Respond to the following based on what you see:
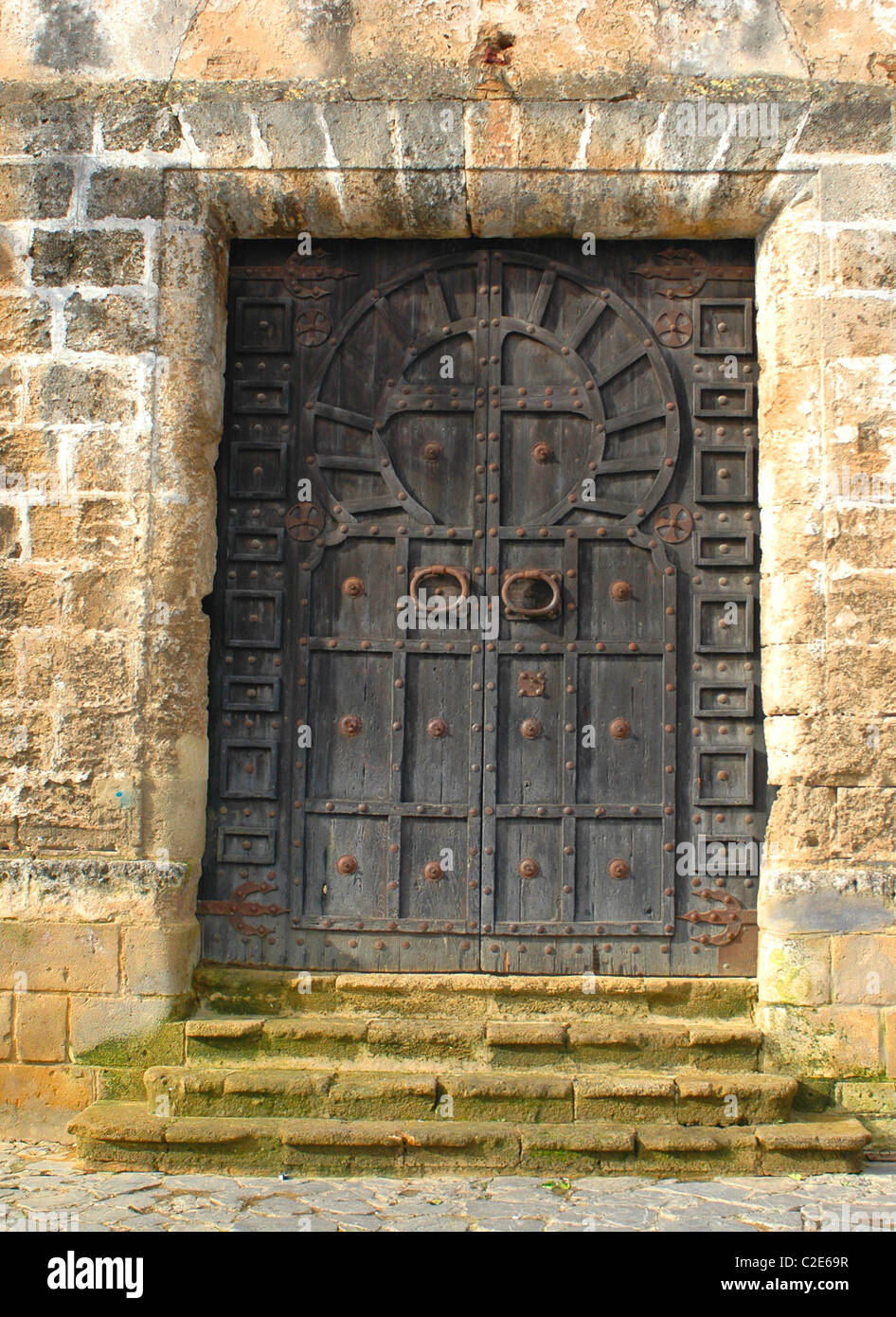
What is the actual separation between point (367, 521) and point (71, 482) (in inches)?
43.6

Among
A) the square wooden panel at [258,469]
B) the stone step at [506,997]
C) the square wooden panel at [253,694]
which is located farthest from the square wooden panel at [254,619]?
the stone step at [506,997]

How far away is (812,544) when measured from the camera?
4039mm

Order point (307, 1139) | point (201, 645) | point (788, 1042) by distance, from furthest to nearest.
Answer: point (201, 645) < point (788, 1042) < point (307, 1139)

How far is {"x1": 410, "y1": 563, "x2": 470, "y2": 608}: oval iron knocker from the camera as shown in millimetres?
4273

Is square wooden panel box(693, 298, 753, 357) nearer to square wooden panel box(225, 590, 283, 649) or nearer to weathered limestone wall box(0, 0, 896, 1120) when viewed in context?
weathered limestone wall box(0, 0, 896, 1120)

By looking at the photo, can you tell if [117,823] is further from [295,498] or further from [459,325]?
[459,325]

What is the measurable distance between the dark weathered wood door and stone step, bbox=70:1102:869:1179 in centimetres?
69

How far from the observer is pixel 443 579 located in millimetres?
4316

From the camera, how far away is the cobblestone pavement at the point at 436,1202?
312cm

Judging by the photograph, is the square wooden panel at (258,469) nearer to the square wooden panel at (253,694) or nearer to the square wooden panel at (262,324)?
the square wooden panel at (262,324)

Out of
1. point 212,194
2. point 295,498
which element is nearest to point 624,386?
point 295,498

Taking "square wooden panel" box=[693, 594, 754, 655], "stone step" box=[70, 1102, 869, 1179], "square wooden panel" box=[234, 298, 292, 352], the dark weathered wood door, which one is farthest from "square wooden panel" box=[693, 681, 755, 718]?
"square wooden panel" box=[234, 298, 292, 352]

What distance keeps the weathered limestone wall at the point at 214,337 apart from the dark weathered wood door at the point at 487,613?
0.64ft

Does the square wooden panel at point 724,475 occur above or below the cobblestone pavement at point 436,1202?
above
